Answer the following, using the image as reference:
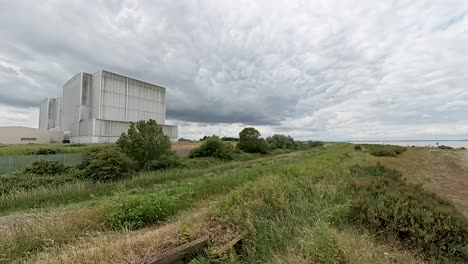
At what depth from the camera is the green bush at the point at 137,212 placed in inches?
268

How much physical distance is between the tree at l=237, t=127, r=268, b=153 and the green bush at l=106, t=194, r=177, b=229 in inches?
1785

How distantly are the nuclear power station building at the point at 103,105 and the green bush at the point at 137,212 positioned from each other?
179ft

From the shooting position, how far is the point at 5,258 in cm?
462

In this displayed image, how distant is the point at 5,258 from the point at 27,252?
301mm

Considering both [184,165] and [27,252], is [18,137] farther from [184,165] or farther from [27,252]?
[27,252]

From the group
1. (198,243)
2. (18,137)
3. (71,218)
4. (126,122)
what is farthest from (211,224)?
(18,137)

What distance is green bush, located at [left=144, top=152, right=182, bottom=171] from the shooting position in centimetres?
2728

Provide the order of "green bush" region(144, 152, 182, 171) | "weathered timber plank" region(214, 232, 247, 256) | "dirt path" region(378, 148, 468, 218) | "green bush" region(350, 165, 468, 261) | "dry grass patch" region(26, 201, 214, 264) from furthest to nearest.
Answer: "green bush" region(144, 152, 182, 171), "dirt path" region(378, 148, 468, 218), "green bush" region(350, 165, 468, 261), "weathered timber plank" region(214, 232, 247, 256), "dry grass patch" region(26, 201, 214, 264)

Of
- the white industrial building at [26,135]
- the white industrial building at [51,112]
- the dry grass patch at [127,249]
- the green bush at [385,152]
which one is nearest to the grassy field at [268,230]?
the dry grass patch at [127,249]

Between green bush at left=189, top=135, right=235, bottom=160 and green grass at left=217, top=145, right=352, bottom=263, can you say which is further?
green bush at left=189, top=135, right=235, bottom=160

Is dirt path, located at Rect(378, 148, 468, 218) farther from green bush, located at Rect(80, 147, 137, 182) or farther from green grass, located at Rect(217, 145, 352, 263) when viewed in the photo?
green bush, located at Rect(80, 147, 137, 182)

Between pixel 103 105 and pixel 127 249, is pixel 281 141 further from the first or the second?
pixel 127 249

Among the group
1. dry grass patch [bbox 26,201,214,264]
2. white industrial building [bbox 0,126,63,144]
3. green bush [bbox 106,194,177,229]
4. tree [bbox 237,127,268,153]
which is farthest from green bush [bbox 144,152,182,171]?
white industrial building [bbox 0,126,63,144]

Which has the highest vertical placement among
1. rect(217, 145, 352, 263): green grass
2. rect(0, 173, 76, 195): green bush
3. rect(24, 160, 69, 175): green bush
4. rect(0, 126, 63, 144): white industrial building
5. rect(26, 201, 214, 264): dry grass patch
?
rect(0, 126, 63, 144): white industrial building
